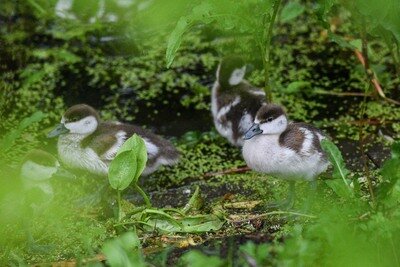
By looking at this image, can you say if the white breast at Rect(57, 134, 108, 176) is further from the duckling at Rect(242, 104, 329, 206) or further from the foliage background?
the duckling at Rect(242, 104, 329, 206)

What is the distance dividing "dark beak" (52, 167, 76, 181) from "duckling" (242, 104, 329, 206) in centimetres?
103

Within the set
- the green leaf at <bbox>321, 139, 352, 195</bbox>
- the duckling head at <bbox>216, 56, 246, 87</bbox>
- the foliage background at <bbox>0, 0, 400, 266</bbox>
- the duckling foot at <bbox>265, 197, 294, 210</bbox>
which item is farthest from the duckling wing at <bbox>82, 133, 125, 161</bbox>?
the green leaf at <bbox>321, 139, 352, 195</bbox>

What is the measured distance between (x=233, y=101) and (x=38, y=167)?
1.55 meters

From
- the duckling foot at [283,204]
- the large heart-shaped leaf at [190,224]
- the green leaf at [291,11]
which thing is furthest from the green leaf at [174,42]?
the green leaf at [291,11]

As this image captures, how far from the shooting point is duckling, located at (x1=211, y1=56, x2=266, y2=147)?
5832 mm

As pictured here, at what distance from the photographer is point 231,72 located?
6.22m

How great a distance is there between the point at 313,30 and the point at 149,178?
2.64m

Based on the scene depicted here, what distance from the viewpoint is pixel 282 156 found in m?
4.77

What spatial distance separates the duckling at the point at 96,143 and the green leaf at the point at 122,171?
0.85m

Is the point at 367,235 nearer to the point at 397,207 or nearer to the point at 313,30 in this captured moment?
the point at 397,207

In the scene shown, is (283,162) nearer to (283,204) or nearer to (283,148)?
(283,148)

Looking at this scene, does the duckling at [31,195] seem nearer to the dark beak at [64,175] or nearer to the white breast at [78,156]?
the dark beak at [64,175]

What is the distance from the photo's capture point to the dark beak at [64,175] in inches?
205

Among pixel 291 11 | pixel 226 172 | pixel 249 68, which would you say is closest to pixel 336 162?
pixel 226 172
